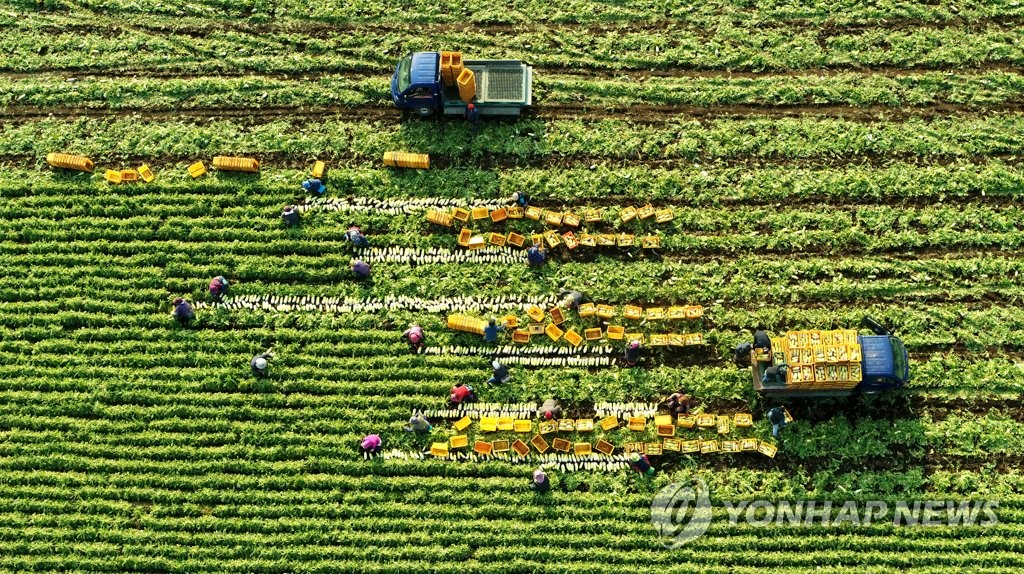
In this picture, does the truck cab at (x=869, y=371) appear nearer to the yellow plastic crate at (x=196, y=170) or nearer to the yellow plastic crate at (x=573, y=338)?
the yellow plastic crate at (x=573, y=338)

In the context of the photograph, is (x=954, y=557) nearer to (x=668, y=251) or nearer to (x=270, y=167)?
(x=668, y=251)

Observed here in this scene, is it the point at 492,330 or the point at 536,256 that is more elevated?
the point at 536,256

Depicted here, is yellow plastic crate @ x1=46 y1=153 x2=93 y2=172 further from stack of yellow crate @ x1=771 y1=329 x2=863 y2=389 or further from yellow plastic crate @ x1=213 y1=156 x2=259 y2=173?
stack of yellow crate @ x1=771 y1=329 x2=863 y2=389

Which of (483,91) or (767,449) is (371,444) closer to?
(767,449)

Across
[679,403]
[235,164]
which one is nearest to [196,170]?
[235,164]

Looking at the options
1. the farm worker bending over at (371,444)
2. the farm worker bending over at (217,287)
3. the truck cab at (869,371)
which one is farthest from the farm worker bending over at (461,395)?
the truck cab at (869,371)

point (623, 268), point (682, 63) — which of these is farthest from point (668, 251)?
point (682, 63)
